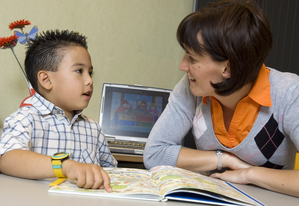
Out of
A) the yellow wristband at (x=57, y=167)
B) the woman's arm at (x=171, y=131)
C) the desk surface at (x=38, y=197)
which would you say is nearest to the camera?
the desk surface at (x=38, y=197)

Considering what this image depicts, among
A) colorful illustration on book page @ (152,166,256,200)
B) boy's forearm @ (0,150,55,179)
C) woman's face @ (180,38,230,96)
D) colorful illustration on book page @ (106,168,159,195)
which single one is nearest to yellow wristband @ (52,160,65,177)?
boy's forearm @ (0,150,55,179)

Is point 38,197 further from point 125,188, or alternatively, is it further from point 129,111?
point 129,111

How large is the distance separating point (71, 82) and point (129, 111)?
87 centimetres

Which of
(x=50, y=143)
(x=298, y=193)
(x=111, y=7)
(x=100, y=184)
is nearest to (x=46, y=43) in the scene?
(x=50, y=143)

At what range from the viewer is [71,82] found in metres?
0.94

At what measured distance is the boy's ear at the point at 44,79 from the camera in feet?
3.09

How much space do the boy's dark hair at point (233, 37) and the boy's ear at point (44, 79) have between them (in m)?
0.50

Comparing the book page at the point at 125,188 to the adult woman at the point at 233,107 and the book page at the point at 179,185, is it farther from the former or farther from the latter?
the adult woman at the point at 233,107

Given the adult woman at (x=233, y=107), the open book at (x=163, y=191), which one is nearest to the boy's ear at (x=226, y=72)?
the adult woman at (x=233, y=107)

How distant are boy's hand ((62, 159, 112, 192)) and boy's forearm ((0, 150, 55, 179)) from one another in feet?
0.19

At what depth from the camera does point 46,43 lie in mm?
980

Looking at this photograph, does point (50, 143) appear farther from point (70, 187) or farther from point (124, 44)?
point (124, 44)

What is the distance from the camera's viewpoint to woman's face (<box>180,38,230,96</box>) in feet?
2.81

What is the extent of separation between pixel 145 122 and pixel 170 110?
788 mm
